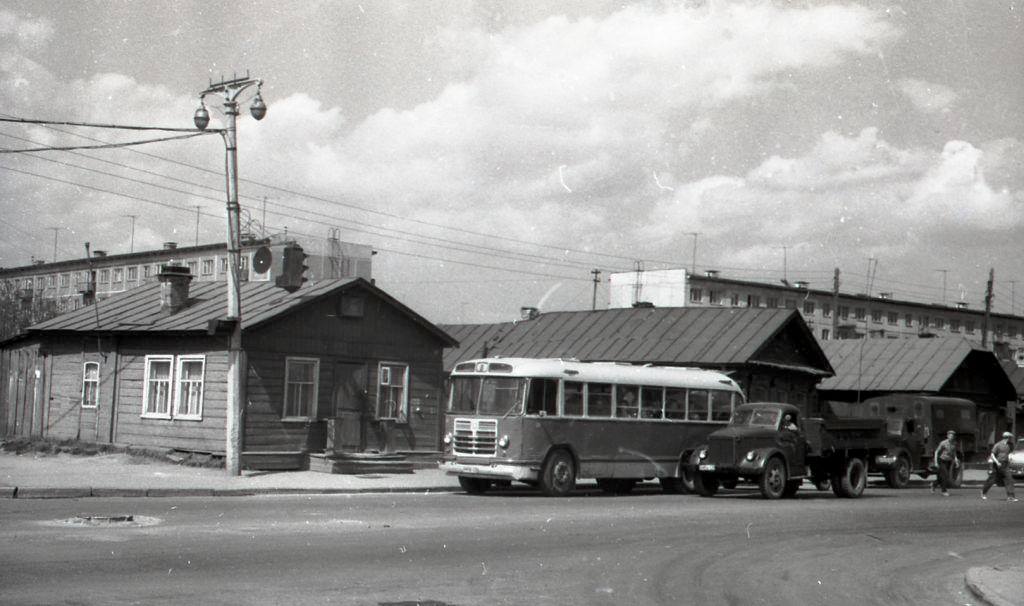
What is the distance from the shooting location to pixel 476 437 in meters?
23.0

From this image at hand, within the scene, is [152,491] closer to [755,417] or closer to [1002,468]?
[755,417]

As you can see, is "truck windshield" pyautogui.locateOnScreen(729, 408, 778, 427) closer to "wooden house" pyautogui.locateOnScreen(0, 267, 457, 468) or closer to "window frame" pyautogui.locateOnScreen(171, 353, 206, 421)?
"wooden house" pyautogui.locateOnScreen(0, 267, 457, 468)

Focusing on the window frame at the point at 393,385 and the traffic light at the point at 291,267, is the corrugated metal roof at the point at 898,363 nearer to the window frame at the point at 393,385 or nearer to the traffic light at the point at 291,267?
the window frame at the point at 393,385

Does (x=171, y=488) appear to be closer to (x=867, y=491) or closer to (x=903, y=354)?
(x=867, y=491)

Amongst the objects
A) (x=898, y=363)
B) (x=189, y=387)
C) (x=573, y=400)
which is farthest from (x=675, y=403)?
(x=898, y=363)

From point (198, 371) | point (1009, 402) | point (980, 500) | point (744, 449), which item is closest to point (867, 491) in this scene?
point (980, 500)

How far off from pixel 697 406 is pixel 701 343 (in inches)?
A: 484

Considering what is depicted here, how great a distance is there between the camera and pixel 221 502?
18016mm

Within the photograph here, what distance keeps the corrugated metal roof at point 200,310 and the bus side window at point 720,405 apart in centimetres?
715

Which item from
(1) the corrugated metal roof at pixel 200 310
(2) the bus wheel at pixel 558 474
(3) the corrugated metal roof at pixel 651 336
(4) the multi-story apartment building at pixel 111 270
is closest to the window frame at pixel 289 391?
(1) the corrugated metal roof at pixel 200 310

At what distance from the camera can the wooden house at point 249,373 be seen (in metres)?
26.3

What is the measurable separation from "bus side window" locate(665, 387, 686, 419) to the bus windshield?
4.33 meters

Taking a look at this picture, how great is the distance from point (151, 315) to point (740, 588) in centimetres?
2154

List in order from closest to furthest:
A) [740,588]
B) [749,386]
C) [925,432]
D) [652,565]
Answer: [740,588]
[652,565]
[925,432]
[749,386]
